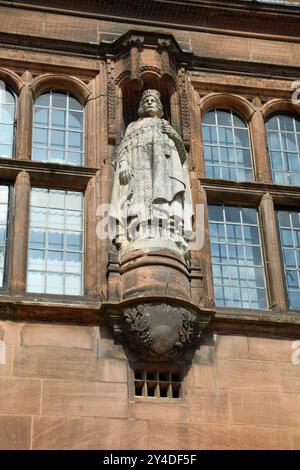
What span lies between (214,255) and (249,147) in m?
1.86

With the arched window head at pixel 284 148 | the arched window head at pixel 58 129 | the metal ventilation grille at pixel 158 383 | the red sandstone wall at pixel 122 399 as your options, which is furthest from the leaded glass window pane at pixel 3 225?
the arched window head at pixel 284 148

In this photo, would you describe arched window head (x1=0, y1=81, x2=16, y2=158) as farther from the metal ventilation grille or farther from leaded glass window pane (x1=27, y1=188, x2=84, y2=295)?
the metal ventilation grille

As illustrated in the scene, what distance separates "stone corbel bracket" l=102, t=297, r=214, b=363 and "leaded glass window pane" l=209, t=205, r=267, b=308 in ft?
3.57

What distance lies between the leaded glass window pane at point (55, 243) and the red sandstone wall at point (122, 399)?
79 cm

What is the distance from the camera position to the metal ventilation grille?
10969 mm

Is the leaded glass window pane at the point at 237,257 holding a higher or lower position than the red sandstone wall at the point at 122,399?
higher

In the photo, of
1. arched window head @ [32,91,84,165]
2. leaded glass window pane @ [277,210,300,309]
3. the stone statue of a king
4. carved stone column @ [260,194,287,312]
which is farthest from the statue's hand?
leaded glass window pane @ [277,210,300,309]

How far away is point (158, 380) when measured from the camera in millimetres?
11031

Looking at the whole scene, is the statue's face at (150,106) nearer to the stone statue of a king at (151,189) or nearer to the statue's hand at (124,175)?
the stone statue of a king at (151,189)

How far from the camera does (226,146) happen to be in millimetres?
13516

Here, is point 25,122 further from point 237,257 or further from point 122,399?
point 122,399

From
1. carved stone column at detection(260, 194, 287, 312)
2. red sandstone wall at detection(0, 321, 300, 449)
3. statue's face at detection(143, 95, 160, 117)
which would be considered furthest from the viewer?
statue's face at detection(143, 95, 160, 117)

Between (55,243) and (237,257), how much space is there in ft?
7.33

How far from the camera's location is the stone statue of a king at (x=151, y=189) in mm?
11703
